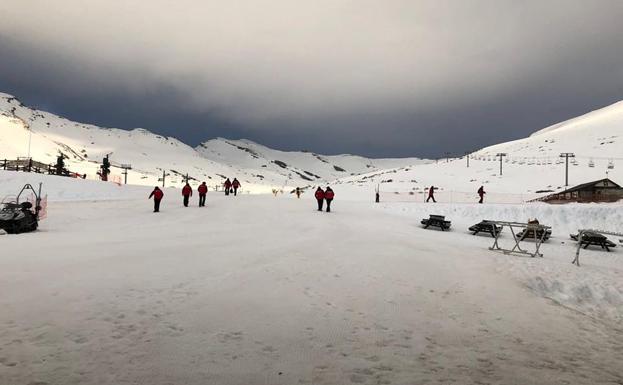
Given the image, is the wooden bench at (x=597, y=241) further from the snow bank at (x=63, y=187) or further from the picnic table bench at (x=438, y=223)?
the snow bank at (x=63, y=187)

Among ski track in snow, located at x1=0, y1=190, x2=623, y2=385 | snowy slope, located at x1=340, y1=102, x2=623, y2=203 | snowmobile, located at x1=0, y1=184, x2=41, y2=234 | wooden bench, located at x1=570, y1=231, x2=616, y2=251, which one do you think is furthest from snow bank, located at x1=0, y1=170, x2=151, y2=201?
wooden bench, located at x1=570, y1=231, x2=616, y2=251

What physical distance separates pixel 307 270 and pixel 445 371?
525cm

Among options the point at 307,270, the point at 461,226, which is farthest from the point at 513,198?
the point at 307,270

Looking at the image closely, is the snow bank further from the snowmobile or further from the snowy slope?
the snowy slope

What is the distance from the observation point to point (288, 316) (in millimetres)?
6445

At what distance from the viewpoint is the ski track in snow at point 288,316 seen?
15.1 feet

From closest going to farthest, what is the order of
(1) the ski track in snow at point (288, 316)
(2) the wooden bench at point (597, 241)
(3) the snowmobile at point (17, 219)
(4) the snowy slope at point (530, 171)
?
1. (1) the ski track in snow at point (288, 316)
2. (3) the snowmobile at point (17, 219)
3. (2) the wooden bench at point (597, 241)
4. (4) the snowy slope at point (530, 171)

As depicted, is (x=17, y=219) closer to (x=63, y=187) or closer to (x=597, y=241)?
(x=63, y=187)

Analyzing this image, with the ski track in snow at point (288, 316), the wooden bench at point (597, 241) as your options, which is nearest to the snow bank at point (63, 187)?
the ski track in snow at point (288, 316)

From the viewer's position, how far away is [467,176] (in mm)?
72500

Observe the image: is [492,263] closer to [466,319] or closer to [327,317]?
[466,319]

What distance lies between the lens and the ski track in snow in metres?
4.59

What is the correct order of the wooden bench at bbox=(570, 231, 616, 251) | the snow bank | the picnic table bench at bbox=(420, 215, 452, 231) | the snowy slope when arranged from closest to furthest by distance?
the wooden bench at bbox=(570, 231, 616, 251)
the picnic table bench at bbox=(420, 215, 452, 231)
the snow bank
the snowy slope

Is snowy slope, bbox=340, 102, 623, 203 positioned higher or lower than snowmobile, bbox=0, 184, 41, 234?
higher
